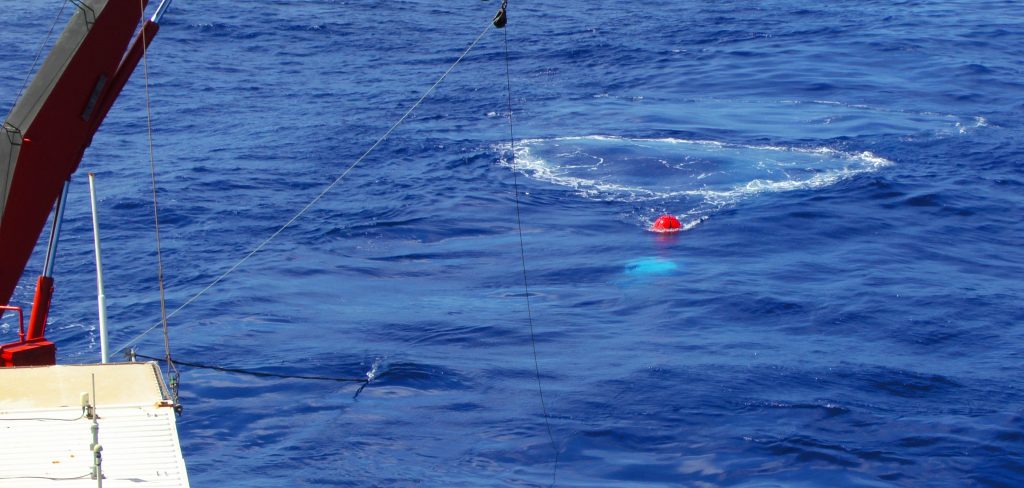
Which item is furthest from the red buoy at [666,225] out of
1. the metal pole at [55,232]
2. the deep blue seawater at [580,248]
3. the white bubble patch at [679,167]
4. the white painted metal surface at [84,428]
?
the white painted metal surface at [84,428]

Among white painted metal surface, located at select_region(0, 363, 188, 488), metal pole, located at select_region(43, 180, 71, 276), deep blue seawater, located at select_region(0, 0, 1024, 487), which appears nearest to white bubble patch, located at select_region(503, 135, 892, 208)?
deep blue seawater, located at select_region(0, 0, 1024, 487)

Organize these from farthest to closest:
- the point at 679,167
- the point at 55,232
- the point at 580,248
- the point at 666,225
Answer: the point at 679,167 < the point at 666,225 < the point at 580,248 < the point at 55,232

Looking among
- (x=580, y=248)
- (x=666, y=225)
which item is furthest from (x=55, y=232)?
(x=666, y=225)

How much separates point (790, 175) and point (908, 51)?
22345 millimetres

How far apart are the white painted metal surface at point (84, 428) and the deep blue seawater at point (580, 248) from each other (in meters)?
7.76

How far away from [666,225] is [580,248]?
11.1 feet

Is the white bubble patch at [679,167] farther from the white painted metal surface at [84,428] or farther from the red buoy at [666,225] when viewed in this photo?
the white painted metal surface at [84,428]

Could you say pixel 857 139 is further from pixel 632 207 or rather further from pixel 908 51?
pixel 908 51

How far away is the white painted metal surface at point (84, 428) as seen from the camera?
17.3 m

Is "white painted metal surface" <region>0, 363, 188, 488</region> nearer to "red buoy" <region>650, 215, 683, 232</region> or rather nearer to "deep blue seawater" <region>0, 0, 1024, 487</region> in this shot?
"deep blue seawater" <region>0, 0, 1024, 487</region>

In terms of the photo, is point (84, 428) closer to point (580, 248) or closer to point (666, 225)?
point (580, 248)

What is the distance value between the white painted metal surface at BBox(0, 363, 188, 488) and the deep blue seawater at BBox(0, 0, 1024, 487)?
7758 mm

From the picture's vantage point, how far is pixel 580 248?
42.4 metres

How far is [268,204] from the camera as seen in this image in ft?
154
